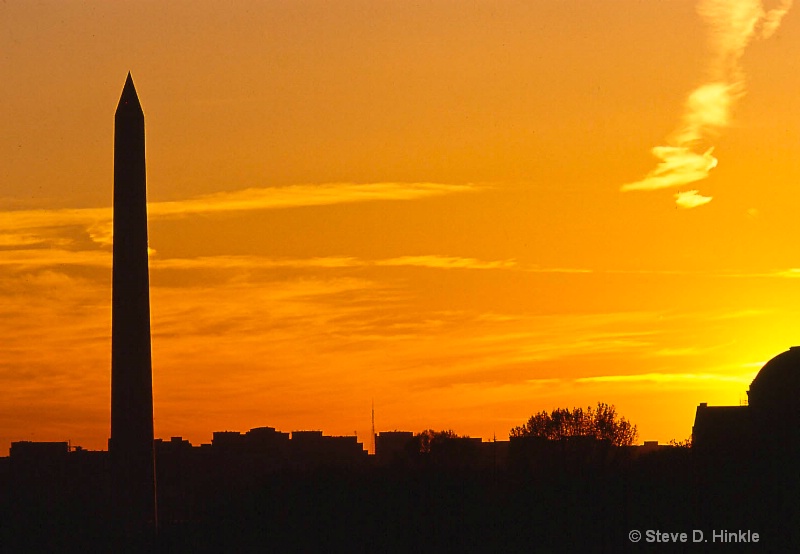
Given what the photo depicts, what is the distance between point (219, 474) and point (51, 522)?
43347mm

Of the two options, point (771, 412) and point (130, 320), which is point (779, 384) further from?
point (130, 320)

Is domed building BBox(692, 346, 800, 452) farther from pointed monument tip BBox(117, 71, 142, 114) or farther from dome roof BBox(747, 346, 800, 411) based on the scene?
pointed monument tip BBox(117, 71, 142, 114)

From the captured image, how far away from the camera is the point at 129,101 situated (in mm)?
49312

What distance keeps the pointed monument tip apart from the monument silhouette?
3cm

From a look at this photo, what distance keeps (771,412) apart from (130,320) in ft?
65.7

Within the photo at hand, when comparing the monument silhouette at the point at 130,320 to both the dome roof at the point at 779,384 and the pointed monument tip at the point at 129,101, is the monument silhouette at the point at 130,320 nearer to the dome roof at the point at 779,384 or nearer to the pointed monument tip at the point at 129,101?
the pointed monument tip at the point at 129,101

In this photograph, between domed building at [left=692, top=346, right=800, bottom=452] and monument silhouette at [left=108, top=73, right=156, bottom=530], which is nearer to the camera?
monument silhouette at [left=108, top=73, right=156, bottom=530]

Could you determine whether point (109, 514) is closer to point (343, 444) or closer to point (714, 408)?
point (714, 408)

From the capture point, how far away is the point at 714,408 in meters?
60.1

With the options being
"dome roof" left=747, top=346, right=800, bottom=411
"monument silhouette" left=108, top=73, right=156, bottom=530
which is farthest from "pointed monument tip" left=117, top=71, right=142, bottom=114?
"dome roof" left=747, top=346, right=800, bottom=411

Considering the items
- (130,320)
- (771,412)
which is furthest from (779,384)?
(130,320)

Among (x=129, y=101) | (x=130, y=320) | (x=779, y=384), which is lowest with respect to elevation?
(x=779, y=384)

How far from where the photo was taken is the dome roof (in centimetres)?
5094

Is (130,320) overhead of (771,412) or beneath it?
overhead
